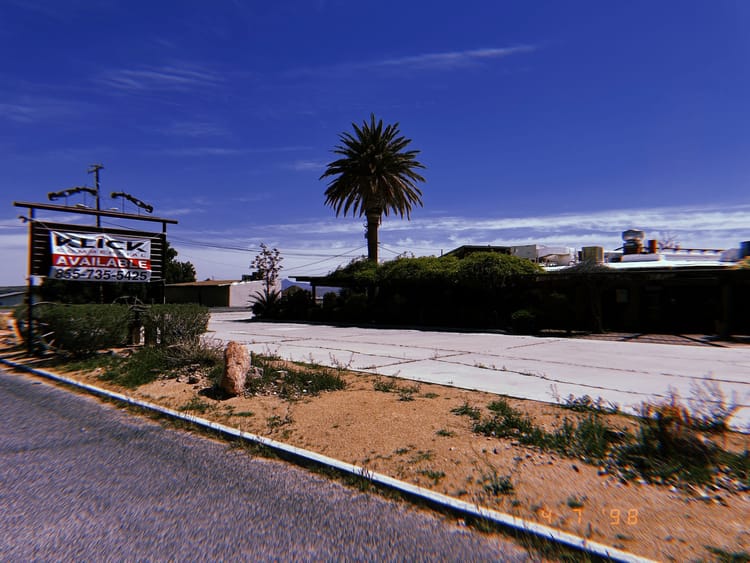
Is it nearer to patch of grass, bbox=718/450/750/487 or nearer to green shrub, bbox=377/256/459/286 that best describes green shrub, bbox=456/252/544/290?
green shrub, bbox=377/256/459/286

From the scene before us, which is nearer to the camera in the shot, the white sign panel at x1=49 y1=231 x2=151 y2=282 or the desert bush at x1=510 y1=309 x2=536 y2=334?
the white sign panel at x1=49 y1=231 x2=151 y2=282

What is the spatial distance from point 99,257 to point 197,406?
27.2 feet

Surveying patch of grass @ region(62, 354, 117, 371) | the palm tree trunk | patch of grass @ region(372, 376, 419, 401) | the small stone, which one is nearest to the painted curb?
the small stone

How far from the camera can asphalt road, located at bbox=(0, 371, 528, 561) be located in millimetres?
3354

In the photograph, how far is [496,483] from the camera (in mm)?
4223

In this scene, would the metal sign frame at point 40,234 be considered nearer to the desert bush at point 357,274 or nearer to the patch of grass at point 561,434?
the patch of grass at point 561,434

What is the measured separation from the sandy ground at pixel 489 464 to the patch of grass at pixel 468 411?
11 cm

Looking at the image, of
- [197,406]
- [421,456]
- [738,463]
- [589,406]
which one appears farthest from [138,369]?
[738,463]

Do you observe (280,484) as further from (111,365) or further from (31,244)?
(31,244)

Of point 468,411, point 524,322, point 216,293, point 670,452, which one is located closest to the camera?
point 670,452

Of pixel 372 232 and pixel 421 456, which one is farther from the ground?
pixel 372 232

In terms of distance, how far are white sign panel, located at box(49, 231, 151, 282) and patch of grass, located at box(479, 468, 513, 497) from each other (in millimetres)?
12674

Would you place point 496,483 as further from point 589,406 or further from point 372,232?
point 372,232
